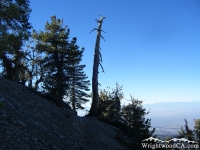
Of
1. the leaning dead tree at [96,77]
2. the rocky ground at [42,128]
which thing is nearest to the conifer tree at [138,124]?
the rocky ground at [42,128]

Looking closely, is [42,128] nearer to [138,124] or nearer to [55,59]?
[138,124]

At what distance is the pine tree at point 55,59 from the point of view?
2602 cm

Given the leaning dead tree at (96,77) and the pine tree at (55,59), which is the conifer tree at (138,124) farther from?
the pine tree at (55,59)

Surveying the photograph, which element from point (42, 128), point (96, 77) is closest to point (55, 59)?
point (96, 77)

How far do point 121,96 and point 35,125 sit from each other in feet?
109

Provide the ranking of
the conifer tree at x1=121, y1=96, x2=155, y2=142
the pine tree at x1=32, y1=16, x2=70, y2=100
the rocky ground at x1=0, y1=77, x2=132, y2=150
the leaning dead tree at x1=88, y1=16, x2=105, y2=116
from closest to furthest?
the rocky ground at x1=0, y1=77, x2=132, y2=150 < the conifer tree at x1=121, y1=96, x2=155, y2=142 < the leaning dead tree at x1=88, y1=16, x2=105, y2=116 < the pine tree at x1=32, y1=16, x2=70, y2=100

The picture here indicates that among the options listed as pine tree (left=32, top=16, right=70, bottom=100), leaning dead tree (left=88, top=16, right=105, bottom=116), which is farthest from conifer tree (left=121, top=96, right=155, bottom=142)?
pine tree (left=32, top=16, right=70, bottom=100)

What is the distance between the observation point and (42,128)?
9867mm

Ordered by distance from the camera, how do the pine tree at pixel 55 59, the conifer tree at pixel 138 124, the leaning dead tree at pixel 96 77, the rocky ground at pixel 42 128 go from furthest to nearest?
1. the pine tree at pixel 55 59
2. the leaning dead tree at pixel 96 77
3. the conifer tree at pixel 138 124
4. the rocky ground at pixel 42 128

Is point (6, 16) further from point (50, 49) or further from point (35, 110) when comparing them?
point (50, 49)

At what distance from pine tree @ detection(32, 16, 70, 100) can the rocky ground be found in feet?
38.5

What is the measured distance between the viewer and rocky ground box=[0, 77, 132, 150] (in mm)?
7625

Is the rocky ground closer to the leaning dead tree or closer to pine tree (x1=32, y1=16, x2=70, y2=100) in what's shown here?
the leaning dead tree

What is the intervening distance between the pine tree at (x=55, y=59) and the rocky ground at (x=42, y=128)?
1173cm
